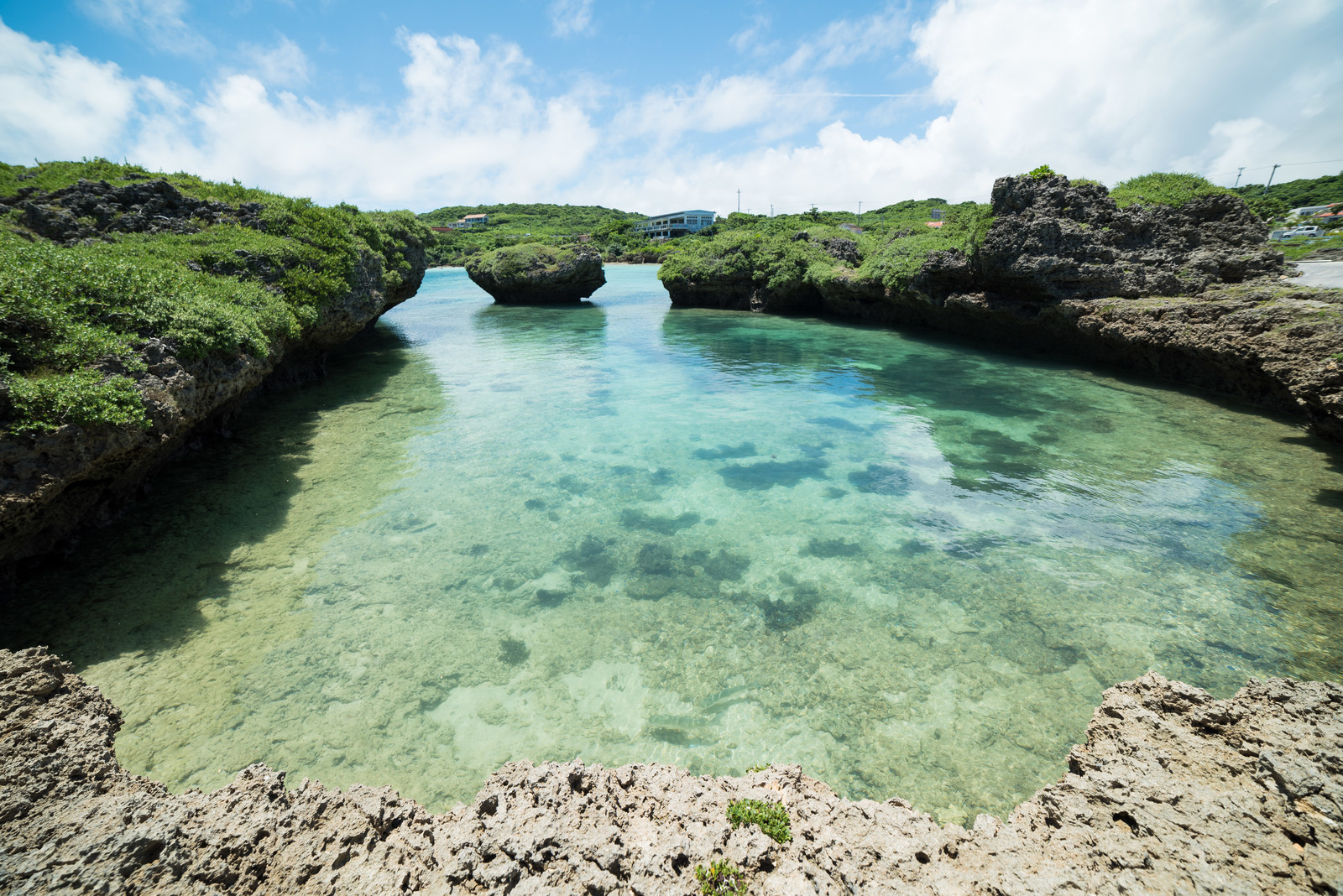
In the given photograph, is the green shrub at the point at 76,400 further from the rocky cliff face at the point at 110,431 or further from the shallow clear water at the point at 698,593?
the shallow clear water at the point at 698,593

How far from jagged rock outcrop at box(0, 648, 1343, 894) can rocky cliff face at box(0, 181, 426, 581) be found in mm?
2814

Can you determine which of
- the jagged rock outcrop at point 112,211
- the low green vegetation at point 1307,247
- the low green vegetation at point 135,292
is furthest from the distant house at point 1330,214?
the jagged rock outcrop at point 112,211

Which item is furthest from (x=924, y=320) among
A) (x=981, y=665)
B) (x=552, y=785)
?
(x=552, y=785)

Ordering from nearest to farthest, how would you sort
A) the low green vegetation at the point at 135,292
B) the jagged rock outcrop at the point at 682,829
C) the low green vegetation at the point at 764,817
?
the jagged rock outcrop at the point at 682,829 < the low green vegetation at the point at 764,817 < the low green vegetation at the point at 135,292

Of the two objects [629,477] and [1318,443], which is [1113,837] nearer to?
[629,477]

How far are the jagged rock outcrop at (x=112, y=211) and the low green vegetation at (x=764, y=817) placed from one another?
16.1 meters

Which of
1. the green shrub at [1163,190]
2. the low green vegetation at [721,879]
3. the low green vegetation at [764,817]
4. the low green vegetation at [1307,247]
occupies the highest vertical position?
the green shrub at [1163,190]

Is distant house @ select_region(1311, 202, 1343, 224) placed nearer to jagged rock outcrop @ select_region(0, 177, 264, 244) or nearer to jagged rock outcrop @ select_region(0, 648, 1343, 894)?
jagged rock outcrop @ select_region(0, 648, 1343, 894)

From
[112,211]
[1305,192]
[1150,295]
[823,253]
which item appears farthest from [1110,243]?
[1305,192]

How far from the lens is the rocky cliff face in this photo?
5051 millimetres

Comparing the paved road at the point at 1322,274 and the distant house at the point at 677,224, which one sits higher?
the distant house at the point at 677,224

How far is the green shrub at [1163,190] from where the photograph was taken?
Answer: 16.1m

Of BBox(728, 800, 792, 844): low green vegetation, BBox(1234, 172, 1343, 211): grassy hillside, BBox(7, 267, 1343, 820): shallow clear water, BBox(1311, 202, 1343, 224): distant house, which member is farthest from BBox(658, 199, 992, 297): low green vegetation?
BBox(1234, 172, 1343, 211): grassy hillside

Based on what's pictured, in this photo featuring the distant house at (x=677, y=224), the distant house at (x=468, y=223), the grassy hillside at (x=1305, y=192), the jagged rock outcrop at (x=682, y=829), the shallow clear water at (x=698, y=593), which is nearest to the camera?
the jagged rock outcrop at (x=682, y=829)
